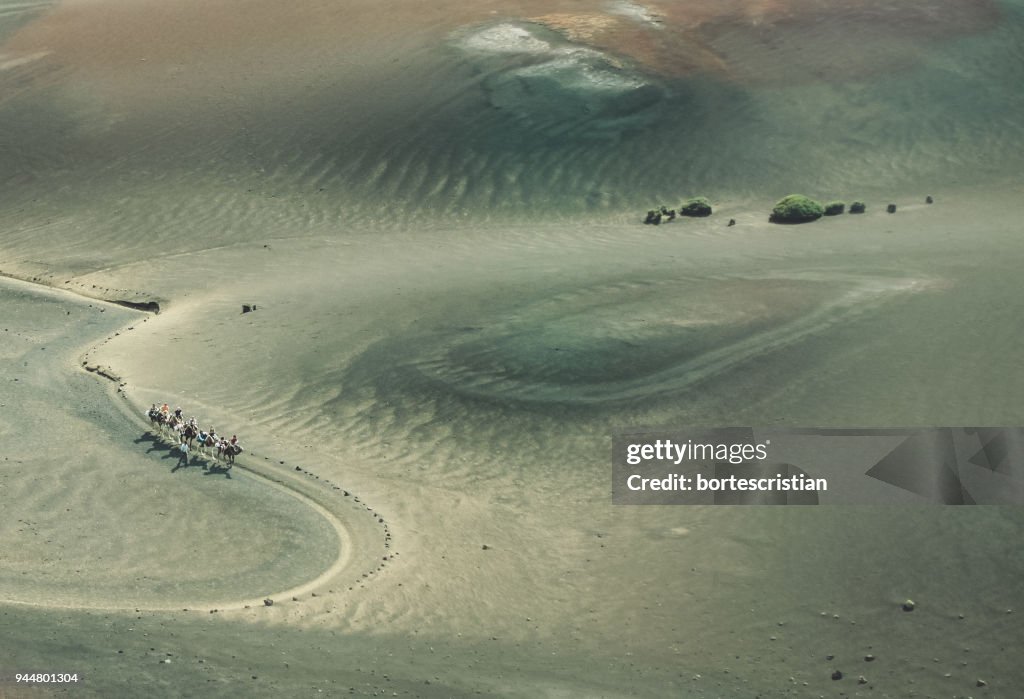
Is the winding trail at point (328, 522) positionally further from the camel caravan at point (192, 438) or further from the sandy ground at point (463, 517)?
the camel caravan at point (192, 438)

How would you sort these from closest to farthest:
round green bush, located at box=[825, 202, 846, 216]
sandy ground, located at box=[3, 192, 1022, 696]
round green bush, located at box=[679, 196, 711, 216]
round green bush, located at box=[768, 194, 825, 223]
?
sandy ground, located at box=[3, 192, 1022, 696] < round green bush, located at box=[768, 194, 825, 223] < round green bush, located at box=[825, 202, 846, 216] < round green bush, located at box=[679, 196, 711, 216]

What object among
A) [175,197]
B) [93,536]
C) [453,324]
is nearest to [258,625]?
[93,536]

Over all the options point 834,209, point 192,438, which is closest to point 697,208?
point 834,209

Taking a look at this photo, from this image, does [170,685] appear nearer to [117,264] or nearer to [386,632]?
[386,632]

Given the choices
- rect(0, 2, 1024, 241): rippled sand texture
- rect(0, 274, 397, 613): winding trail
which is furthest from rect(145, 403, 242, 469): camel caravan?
rect(0, 2, 1024, 241): rippled sand texture

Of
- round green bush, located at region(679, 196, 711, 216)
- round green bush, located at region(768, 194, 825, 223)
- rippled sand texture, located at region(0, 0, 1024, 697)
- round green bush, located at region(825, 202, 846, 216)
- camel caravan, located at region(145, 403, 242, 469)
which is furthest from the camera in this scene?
round green bush, located at region(679, 196, 711, 216)

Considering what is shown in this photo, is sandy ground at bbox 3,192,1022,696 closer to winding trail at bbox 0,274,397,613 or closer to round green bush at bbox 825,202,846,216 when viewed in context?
winding trail at bbox 0,274,397,613

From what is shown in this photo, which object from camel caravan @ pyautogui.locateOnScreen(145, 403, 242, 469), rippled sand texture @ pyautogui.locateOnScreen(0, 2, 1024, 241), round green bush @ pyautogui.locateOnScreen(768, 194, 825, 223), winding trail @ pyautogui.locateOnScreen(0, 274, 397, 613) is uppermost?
rippled sand texture @ pyautogui.locateOnScreen(0, 2, 1024, 241)

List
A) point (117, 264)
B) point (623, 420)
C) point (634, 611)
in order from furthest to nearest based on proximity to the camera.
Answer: point (117, 264) → point (623, 420) → point (634, 611)
